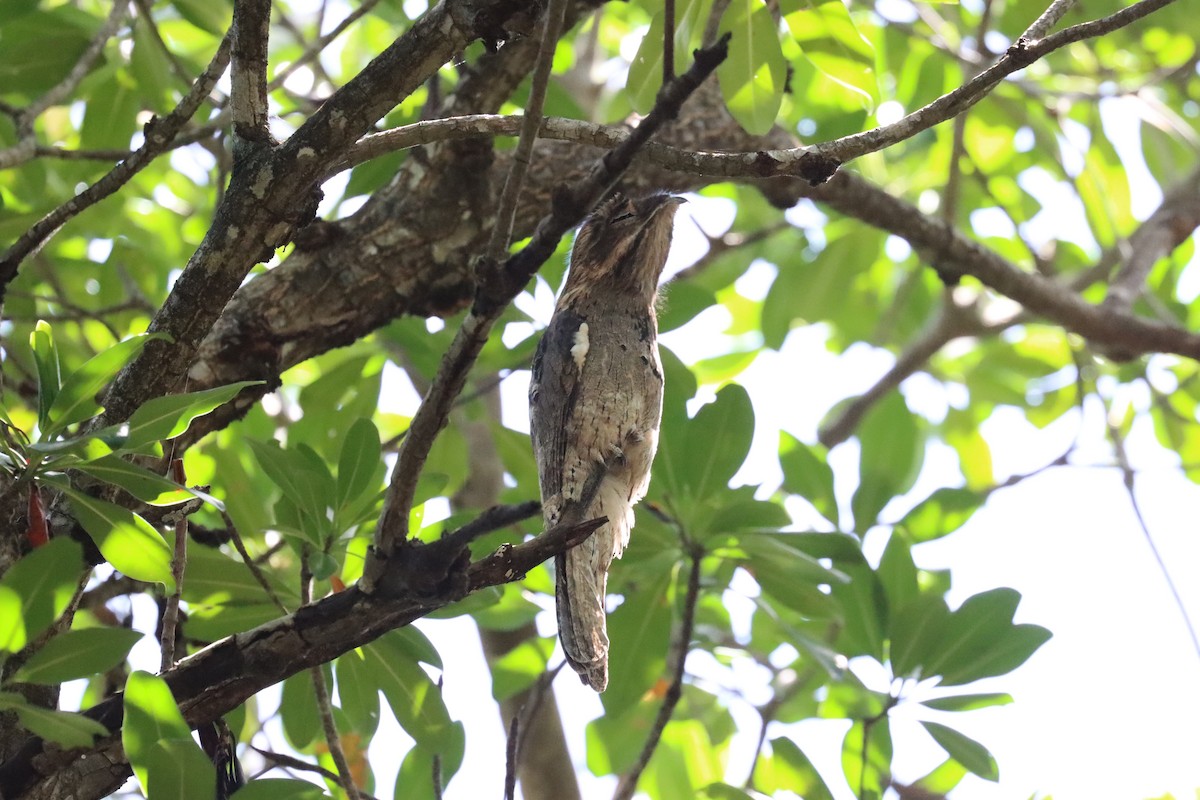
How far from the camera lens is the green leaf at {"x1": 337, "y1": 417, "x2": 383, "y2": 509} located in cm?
238

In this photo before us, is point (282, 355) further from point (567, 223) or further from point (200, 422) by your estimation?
point (567, 223)

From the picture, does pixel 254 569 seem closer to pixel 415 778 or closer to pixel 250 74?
pixel 415 778

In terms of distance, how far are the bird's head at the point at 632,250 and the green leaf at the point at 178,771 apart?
181cm

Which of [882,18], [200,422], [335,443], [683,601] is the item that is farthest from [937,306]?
[200,422]

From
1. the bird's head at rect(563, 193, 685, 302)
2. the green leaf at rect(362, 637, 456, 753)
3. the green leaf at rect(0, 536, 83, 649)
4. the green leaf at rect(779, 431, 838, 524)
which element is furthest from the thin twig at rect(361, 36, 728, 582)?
the green leaf at rect(779, 431, 838, 524)

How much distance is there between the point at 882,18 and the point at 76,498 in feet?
13.2

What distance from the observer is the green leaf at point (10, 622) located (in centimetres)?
150

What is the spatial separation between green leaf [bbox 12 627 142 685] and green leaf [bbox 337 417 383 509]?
78 cm

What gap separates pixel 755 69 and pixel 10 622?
2019 mm

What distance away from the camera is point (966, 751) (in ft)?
9.05

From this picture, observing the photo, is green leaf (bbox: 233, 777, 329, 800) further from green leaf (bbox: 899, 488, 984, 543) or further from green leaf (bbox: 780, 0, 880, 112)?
green leaf (bbox: 899, 488, 984, 543)

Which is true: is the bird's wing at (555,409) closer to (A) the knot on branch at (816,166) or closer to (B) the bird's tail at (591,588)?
(B) the bird's tail at (591,588)

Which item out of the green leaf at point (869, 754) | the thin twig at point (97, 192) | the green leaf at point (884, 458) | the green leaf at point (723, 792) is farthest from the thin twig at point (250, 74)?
the green leaf at point (884, 458)

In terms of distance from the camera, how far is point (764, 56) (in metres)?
2.58
